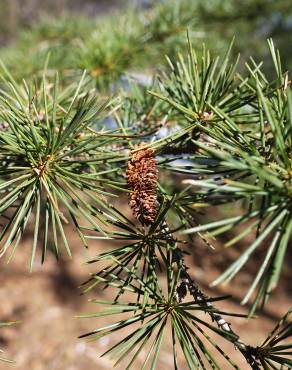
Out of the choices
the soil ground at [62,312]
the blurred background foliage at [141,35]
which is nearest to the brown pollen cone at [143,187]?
the blurred background foliage at [141,35]

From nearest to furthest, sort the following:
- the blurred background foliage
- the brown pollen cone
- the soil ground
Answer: the brown pollen cone
the blurred background foliage
the soil ground

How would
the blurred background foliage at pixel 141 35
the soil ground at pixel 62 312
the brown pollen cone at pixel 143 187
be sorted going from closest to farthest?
the brown pollen cone at pixel 143 187 → the blurred background foliage at pixel 141 35 → the soil ground at pixel 62 312

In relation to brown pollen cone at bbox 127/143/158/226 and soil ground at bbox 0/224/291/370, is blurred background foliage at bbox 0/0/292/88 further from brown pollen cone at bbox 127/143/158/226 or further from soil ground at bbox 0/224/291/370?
soil ground at bbox 0/224/291/370

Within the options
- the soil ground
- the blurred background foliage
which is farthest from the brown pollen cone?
the soil ground

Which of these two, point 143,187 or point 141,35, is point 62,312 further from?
point 143,187

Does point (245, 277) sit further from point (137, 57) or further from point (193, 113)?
point (193, 113)

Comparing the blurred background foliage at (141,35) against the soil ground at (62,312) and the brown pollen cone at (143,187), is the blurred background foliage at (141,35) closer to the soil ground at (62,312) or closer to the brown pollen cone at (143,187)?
the brown pollen cone at (143,187)

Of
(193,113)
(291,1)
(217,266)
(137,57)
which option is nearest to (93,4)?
(217,266)

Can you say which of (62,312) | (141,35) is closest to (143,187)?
(141,35)
